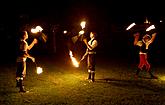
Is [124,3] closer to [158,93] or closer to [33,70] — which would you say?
[33,70]

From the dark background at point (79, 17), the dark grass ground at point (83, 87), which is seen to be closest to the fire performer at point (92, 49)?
the dark grass ground at point (83, 87)

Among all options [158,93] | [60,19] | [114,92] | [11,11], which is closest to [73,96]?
[114,92]

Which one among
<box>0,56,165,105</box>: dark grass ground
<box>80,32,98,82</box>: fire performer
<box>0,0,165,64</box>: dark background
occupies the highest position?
<box>0,0,165,64</box>: dark background

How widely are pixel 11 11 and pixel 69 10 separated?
6735 millimetres

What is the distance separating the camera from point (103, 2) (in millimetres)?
36531

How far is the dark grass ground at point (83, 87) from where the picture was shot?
10.8 metres

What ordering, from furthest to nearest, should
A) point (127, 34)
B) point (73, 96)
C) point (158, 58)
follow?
point (127, 34), point (158, 58), point (73, 96)

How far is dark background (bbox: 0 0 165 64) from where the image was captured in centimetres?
3117

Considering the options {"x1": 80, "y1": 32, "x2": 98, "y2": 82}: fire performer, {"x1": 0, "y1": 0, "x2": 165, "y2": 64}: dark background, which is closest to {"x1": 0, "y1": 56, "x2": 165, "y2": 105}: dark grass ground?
{"x1": 80, "y1": 32, "x2": 98, "y2": 82}: fire performer

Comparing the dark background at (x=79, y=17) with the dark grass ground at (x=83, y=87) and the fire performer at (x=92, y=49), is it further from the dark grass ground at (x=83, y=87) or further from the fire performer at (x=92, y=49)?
the fire performer at (x=92, y=49)

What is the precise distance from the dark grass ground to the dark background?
1241 centimetres

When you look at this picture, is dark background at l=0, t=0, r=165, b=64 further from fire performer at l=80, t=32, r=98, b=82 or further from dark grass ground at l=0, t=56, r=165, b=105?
fire performer at l=80, t=32, r=98, b=82

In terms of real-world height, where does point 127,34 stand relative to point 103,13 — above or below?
below

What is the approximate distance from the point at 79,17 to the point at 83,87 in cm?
2369
